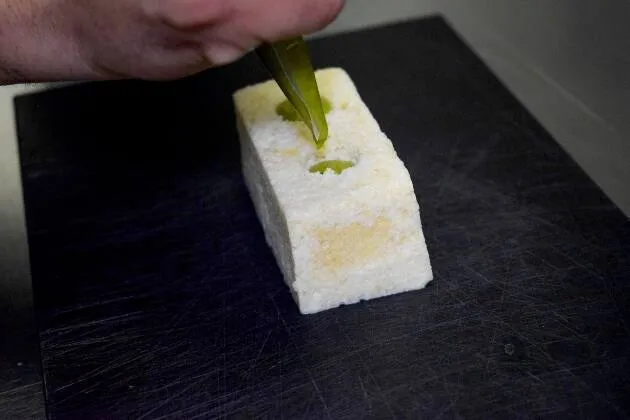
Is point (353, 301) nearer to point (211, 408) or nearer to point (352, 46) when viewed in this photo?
point (211, 408)

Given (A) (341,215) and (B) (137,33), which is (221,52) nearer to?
(B) (137,33)

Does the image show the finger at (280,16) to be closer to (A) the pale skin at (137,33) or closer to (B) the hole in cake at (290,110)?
(A) the pale skin at (137,33)

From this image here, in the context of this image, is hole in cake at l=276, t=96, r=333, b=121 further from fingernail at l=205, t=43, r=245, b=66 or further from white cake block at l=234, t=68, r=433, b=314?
fingernail at l=205, t=43, r=245, b=66

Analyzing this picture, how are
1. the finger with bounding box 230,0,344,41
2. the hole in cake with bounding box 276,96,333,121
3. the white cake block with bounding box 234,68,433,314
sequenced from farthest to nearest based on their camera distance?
the hole in cake with bounding box 276,96,333,121
the white cake block with bounding box 234,68,433,314
the finger with bounding box 230,0,344,41

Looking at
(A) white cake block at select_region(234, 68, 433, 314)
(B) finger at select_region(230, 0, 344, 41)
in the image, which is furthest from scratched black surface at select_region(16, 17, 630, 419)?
(B) finger at select_region(230, 0, 344, 41)

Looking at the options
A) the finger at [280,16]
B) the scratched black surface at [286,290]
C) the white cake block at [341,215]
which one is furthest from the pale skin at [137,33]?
the scratched black surface at [286,290]

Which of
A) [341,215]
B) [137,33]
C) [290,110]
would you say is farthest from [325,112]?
[137,33]
